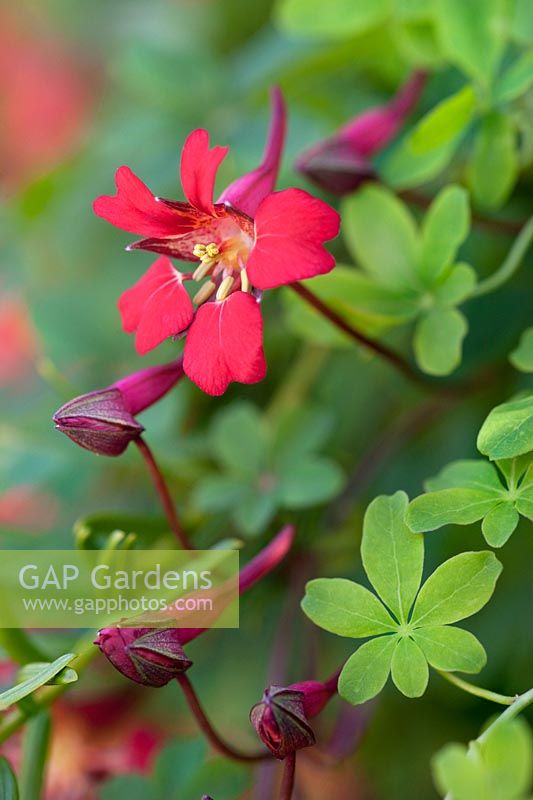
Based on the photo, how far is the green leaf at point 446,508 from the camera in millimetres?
361

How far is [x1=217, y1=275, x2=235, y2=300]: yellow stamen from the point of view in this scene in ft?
1.31

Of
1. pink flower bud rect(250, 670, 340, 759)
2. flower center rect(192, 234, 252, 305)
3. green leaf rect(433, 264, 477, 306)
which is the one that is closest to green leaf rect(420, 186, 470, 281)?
green leaf rect(433, 264, 477, 306)

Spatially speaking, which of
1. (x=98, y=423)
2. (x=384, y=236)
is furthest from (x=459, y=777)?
(x=384, y=236)

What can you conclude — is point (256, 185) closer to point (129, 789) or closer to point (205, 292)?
point (205, 292)

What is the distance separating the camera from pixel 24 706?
0.42 metres

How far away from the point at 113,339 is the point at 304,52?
0.95ft

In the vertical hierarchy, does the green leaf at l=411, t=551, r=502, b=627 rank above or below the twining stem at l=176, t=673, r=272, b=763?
above

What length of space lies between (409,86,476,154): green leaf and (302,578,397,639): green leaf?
0.88ft

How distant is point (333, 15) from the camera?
1.99ft

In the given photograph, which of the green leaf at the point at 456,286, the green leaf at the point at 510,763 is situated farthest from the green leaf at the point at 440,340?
the green leaf at the point at 510,763

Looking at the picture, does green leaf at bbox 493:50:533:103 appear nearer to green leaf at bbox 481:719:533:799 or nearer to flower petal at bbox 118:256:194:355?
flower petal at bbox 118:256:194:355

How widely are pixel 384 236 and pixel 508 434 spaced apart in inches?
7.6

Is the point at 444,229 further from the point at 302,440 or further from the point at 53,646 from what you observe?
the point at 53,646

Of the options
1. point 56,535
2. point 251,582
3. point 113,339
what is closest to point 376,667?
point 251,582
